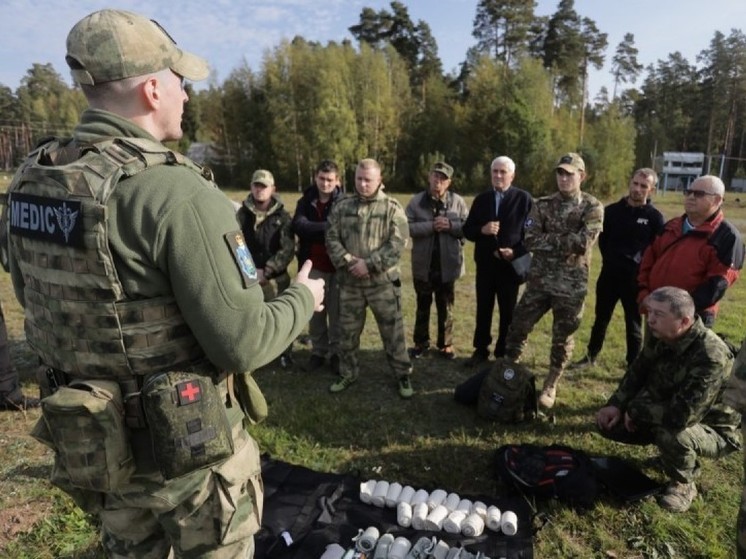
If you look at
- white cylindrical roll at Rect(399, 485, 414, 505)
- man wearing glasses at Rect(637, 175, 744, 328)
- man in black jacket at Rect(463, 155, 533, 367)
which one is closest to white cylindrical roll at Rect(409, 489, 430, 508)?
white cylindrical roll at Rect(399, 485, 414, 505)

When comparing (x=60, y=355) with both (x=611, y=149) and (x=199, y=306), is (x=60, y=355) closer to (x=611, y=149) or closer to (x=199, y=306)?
(x=199, y=306)

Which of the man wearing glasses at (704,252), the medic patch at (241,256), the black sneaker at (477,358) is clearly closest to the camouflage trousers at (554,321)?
the black sneaker at (477,358)

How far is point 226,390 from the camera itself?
176cm

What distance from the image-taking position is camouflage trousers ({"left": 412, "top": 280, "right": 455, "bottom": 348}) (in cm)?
575

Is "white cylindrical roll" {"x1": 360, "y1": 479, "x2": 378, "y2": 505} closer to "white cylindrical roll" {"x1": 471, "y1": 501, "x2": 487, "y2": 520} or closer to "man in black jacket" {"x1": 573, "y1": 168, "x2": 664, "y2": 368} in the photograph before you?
"white cylindrical roll" {"x1": 471, "y1": 501, "x2": 487, "y2": 520}

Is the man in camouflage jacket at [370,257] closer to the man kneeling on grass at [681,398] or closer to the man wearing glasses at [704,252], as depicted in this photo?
the man kneeling on grass at [681,398]

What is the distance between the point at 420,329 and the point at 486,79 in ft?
112

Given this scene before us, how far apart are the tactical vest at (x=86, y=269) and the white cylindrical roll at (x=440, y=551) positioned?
1.97m

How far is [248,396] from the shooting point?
1.85 meters

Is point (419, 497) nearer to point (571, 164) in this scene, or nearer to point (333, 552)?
point (333, 552)

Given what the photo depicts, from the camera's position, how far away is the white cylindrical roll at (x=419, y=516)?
311 centimetres

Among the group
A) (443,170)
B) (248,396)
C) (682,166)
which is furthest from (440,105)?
(248,396)

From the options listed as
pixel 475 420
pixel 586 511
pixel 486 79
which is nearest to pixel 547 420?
pixel 475 420

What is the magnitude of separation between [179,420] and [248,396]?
1.13ft
